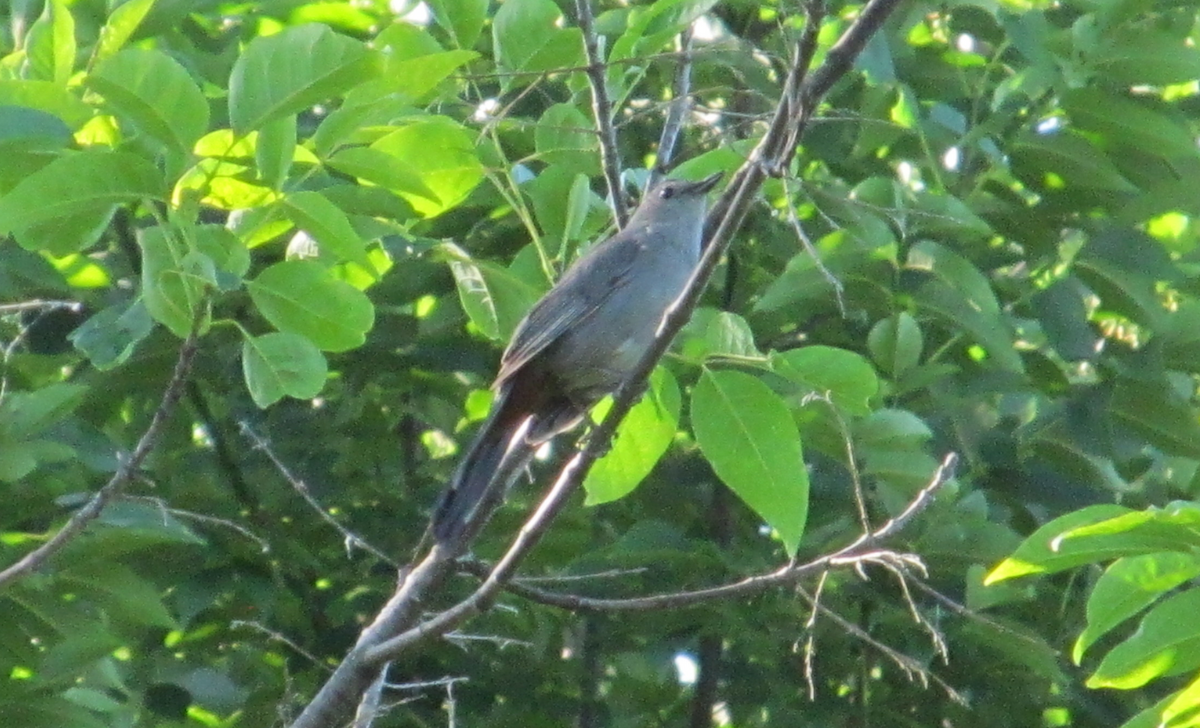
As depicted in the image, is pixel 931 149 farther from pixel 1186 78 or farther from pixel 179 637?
pixel 179 637

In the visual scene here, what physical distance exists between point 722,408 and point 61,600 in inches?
73.5

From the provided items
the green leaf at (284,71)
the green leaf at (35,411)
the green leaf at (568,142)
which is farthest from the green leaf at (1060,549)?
the green leaf at (35,411)

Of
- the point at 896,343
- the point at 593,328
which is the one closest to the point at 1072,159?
the point at 896,343

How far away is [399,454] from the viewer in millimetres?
5398

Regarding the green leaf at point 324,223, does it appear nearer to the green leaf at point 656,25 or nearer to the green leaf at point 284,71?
the green leaf at point 284,71

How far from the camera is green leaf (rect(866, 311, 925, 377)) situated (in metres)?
4.18

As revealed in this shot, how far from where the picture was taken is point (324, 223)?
284 centimetres

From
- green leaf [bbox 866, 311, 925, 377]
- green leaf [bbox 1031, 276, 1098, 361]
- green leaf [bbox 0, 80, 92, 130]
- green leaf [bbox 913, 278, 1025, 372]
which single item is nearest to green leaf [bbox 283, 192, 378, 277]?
green leaf [bbox 0, 80, 92, 130]

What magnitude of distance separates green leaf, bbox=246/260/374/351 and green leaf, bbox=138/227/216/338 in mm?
158

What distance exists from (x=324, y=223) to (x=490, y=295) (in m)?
0.71

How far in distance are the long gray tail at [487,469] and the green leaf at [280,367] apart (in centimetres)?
58

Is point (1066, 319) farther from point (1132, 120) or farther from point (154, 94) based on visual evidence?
point (154, 94)

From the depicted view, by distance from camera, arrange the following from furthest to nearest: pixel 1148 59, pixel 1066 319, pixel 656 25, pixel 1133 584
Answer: pixel 1066 319 < pixel 1148 59 < pixel 656 25 < pixel 1133 584

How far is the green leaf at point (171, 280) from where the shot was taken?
265cm
